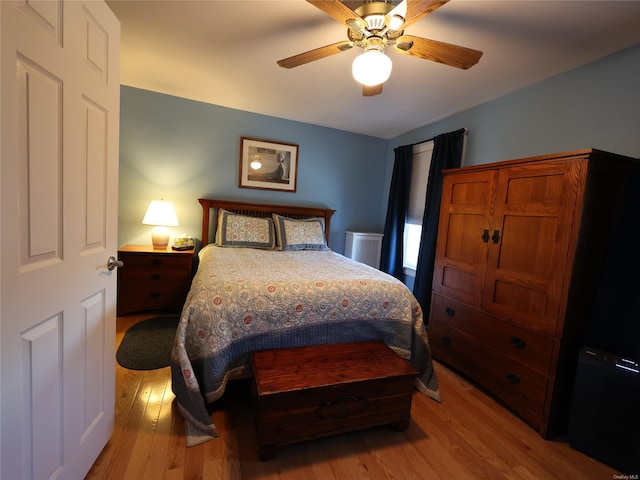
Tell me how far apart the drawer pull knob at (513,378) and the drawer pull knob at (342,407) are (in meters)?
1.04

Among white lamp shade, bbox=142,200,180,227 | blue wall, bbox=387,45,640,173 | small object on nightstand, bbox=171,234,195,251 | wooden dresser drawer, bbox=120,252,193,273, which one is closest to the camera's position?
blue wall, bbox=387,45,640,173

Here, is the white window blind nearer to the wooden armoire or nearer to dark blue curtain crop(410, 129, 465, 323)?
dark blue curtain crop(410, 129, 465, 323)

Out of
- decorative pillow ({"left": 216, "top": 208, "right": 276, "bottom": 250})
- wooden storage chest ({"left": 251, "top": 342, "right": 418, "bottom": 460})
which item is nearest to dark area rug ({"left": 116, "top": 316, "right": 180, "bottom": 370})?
decorative pillow ({"left": 216, "top": 208, "right": 276, "bottom": 250})

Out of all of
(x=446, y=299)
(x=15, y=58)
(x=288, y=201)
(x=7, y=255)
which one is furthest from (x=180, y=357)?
(x=288, y=201)

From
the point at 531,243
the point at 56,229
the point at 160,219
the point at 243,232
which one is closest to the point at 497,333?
the point at 531,243

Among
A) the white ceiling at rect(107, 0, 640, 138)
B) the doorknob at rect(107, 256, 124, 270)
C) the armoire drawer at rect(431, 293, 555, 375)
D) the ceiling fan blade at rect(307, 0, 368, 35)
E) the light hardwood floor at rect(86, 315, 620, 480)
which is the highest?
the white ceiling at rect(107, 0, 640, 138)

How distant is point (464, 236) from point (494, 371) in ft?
3.21

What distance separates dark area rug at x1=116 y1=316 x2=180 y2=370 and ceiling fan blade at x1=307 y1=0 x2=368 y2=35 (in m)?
2.49

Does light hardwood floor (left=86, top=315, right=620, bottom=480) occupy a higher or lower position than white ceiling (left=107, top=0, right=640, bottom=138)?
lower

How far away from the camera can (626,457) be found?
4.78 ft

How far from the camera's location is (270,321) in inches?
67.3

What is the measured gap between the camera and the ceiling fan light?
4.83 feet

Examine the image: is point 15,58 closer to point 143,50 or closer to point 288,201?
point 143,50

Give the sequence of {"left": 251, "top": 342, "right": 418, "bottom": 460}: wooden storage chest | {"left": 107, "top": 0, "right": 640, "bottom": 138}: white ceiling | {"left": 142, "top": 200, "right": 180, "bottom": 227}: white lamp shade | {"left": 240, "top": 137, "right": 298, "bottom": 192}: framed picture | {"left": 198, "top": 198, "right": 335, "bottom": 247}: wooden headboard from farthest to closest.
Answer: {"left": 240, "top": 137, "right": 298, "bottom": 192}: framed picture < {"left": 198, "top": 198, "right": 335, "bottom": 247}: wooden headboard < {"left": 142, "top": 200, "right": 180, "bottom": 227}: white lamp shade < {"left": 107, "top": 0, "right": 640, "bottom": 138}: white ceiling < {"left": 251, "top": 342, "right": 418, "bottom": 460}: wooden storage chest
